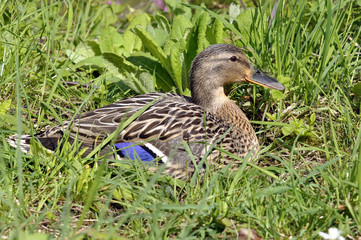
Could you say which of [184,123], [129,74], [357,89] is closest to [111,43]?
[129,74]

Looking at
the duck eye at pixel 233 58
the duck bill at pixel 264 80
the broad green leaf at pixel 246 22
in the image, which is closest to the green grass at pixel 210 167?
the broad green leaf at pixel 246 22

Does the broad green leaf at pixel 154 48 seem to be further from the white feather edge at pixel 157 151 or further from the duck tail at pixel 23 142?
the duck tail at pixel 23 142

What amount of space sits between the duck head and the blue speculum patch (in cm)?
73

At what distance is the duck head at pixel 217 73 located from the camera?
4254 millimetres

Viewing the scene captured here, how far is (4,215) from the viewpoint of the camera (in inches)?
117

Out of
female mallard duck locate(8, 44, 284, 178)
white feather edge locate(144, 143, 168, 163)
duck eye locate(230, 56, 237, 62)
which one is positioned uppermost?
duck eye locate(230, 56, 237, 62)

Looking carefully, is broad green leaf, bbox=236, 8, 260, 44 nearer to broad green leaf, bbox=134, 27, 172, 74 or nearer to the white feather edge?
broad green leaf, bbox=134, 27, 172, 74

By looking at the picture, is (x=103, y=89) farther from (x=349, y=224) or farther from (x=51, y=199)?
(x=349, y=224)

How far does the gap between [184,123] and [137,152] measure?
0.40 metres

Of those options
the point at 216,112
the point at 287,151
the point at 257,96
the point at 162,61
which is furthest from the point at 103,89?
the point at 287,151

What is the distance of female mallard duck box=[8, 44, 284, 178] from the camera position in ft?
12.4

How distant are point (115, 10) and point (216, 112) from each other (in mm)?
2576

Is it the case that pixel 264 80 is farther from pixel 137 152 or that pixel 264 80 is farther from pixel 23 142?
pixel 23 142

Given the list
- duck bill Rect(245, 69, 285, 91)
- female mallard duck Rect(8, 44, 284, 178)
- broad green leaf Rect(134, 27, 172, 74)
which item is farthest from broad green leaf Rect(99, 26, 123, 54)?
duck bill Rect(245, 69, 285, 91)
